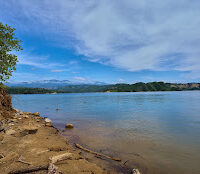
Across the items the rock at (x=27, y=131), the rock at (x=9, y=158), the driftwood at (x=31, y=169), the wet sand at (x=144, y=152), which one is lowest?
the wet sand at (x=144, y=152)

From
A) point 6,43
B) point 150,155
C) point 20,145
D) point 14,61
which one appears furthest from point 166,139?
point 6,43

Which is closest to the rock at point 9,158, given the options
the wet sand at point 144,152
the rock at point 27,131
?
the wet sand at point 144,152

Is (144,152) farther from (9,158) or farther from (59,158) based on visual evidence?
(9,158)

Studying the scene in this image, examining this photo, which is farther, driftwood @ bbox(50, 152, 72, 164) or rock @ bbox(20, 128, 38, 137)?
rock @ bbox(20, 128, 38, 137)

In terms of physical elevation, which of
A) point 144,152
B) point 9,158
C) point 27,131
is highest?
point 9,158

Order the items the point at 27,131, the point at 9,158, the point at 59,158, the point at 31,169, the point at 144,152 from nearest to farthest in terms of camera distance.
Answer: the point at 31,169 → the point at 9,158 → the point at 59,158 → the point at 144,152 → the point at 27,131

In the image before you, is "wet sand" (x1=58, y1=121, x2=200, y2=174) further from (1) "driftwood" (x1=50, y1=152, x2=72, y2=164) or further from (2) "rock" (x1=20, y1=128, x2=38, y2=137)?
(2) "rock" (x1=20, y1=128, x2=38, y2=137)

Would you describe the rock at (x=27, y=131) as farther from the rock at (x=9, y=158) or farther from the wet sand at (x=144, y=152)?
the rock at (x=9, y=158)

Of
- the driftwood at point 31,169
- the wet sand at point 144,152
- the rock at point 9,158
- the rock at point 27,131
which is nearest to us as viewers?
the driftwood at point 31,169

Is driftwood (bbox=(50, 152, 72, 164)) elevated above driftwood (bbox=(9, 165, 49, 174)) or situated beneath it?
situated beneath

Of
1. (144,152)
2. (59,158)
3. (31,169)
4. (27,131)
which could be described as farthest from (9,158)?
(144,152)

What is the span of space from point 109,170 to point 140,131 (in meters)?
9.47

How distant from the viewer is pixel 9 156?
707 centimetres

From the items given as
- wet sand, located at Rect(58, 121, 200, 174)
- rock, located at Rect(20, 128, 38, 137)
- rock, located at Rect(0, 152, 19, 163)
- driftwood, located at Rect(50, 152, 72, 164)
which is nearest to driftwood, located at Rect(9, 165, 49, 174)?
driftwood, located at Rect(50, 152, 72, 164)
